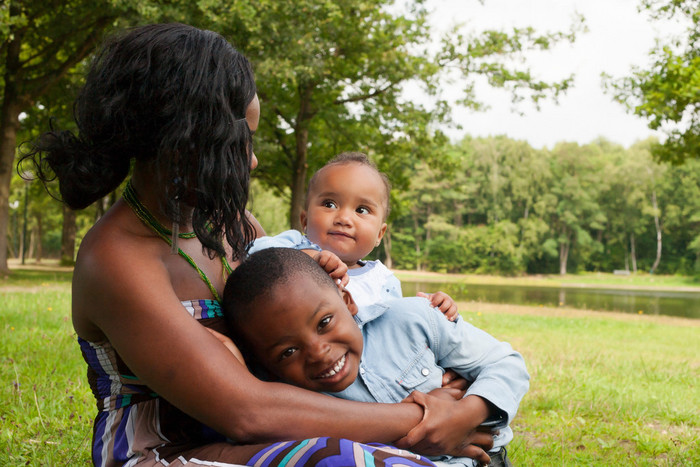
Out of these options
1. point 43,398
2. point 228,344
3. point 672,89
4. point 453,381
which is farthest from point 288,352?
point 672,89

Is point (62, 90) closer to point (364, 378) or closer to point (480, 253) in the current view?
point (364, 378)

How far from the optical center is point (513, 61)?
1803 cm

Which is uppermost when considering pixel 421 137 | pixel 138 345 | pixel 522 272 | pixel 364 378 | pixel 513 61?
pixel 513 61

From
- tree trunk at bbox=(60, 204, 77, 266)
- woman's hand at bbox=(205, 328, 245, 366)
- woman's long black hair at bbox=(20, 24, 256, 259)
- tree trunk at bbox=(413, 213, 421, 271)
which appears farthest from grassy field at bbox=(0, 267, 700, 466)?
tree trunk at bbox=(413, 213, 421, 271)

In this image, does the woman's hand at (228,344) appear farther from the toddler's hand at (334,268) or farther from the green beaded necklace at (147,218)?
the toddler's hand at (334,268)

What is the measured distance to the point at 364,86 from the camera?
18250 millimetres

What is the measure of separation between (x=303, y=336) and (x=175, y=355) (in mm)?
416

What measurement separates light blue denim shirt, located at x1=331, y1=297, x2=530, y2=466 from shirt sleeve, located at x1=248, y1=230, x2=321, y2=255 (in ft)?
1.71

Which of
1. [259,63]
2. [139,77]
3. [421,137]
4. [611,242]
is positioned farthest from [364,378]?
[611,242]

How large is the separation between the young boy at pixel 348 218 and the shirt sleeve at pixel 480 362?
15.2 inches

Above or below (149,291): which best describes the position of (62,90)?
above

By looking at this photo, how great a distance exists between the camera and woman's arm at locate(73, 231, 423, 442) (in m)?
1.58

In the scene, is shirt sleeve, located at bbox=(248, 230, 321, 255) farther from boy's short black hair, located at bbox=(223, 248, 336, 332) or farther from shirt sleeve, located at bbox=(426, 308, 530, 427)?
shirt sleeve, located at bbox=(426, 308, 530, 427)

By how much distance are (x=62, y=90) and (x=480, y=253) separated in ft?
140
